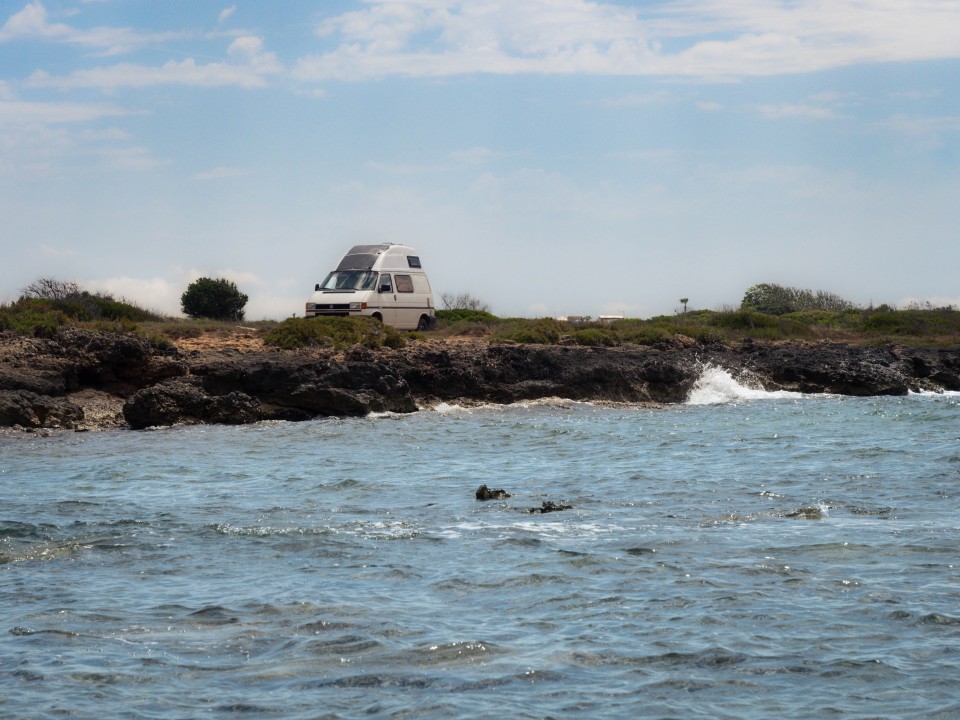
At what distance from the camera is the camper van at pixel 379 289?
31.2 m

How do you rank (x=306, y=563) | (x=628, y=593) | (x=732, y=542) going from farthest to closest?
(x=732, y=542)
(x=306, y=563)
(x=628, y=593)

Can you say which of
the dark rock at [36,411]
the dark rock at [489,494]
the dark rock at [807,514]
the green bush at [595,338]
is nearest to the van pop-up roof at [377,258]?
the green bush at [595,338]

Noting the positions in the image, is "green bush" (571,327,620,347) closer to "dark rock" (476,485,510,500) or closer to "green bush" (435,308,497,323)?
"green bush" (435,308,497,323)

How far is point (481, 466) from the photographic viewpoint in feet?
52.6

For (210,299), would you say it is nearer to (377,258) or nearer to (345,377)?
(377,258)

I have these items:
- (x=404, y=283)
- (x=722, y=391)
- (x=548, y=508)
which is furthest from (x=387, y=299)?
(x=548, y=508)

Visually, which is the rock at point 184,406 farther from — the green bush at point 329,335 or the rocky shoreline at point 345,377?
the green bush at point 329,335

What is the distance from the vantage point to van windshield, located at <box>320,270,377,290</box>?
31.8 m

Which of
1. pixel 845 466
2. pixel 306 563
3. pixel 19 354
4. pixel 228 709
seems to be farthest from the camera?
pixel 19 354

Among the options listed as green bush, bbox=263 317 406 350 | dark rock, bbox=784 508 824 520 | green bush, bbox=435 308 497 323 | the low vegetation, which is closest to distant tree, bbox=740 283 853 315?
the low vegetation

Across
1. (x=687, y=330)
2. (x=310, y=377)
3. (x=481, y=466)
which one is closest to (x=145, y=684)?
(x=481, y=466)

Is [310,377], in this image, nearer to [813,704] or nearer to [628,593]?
[628,593]

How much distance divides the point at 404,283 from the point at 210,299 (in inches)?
490

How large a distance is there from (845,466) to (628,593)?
8.45 meters
